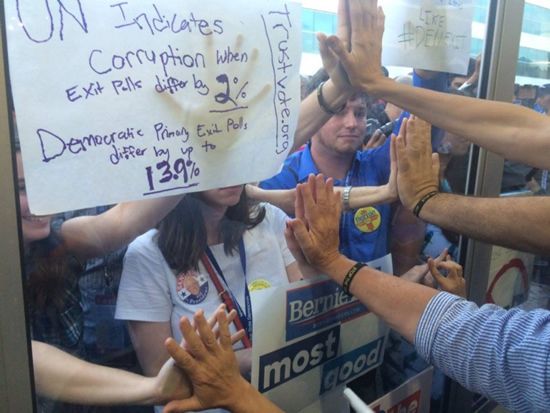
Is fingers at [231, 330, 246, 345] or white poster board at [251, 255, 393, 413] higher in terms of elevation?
fingers at [231, 330, 246, 345]

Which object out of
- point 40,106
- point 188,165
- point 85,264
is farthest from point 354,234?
point 40,106

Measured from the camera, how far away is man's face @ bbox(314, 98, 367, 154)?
106cm

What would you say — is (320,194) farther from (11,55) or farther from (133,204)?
(11,55)

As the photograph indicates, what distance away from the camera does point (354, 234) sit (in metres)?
1.17

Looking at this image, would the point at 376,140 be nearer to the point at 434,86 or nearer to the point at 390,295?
the point at 434,86

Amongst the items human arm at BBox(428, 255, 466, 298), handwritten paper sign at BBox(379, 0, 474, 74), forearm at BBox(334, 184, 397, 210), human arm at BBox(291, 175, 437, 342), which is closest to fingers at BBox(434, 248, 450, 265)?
human arm at BBox(428, 255, 466, 298)

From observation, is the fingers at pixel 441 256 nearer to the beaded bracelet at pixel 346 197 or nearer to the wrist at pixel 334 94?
the beaded bracelet at pixel 346 197

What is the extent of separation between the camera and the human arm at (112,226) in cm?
71

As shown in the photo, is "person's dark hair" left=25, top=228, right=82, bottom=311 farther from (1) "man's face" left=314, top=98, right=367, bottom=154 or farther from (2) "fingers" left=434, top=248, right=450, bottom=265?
(2) "fingers" left=434, top=248, right=450, bottom=265

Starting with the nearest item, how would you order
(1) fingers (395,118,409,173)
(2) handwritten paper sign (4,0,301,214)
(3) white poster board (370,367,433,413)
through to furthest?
(2) handwritten paper sign (4,0,301,214), (1) fingers (395,118,409,173), (3) white poster board (370,367,433,413)

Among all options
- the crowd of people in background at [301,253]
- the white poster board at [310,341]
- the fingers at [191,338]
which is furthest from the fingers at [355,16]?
the fingers at [191,338]

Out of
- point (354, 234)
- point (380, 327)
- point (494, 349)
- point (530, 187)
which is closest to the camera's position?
point (494, 349)

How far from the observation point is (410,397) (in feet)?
4.70

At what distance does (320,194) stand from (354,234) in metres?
0.20
